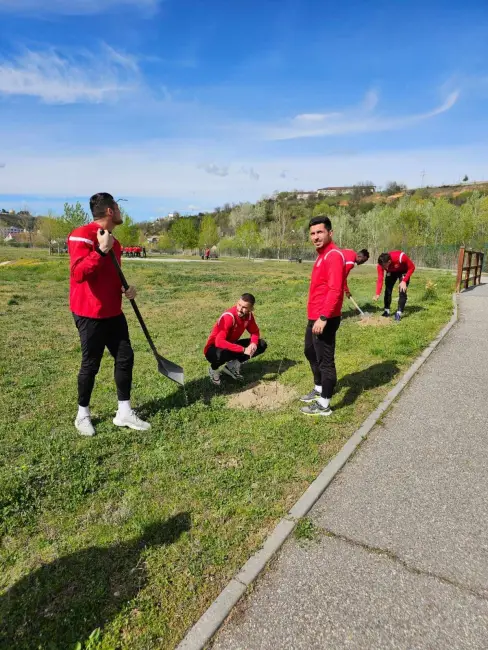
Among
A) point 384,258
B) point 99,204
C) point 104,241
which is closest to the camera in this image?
point 104,241

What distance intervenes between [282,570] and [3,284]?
19302 mm

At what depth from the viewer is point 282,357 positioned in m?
6.71

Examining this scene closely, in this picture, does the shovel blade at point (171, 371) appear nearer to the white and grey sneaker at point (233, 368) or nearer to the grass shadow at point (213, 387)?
the grass shadow at point (213, 387)

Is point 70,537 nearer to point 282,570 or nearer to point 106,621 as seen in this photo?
point 106,621

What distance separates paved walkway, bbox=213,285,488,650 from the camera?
200 cm

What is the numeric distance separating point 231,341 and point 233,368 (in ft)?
1.24

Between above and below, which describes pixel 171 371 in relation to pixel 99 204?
below

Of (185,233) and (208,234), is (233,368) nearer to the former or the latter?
(208,234)

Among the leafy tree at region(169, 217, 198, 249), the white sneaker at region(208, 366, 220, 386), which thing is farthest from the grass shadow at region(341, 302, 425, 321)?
the leafy tree at region(169, 217, 198, 249)

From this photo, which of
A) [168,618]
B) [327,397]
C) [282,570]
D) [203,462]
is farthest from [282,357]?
[168,618]

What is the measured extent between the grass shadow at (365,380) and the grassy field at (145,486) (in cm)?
3

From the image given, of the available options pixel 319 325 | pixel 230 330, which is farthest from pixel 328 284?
pixel 230 330

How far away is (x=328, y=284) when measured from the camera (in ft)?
13.4

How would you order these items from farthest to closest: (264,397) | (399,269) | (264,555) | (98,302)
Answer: (399,269), (264,397), (98,302), (264,555)
